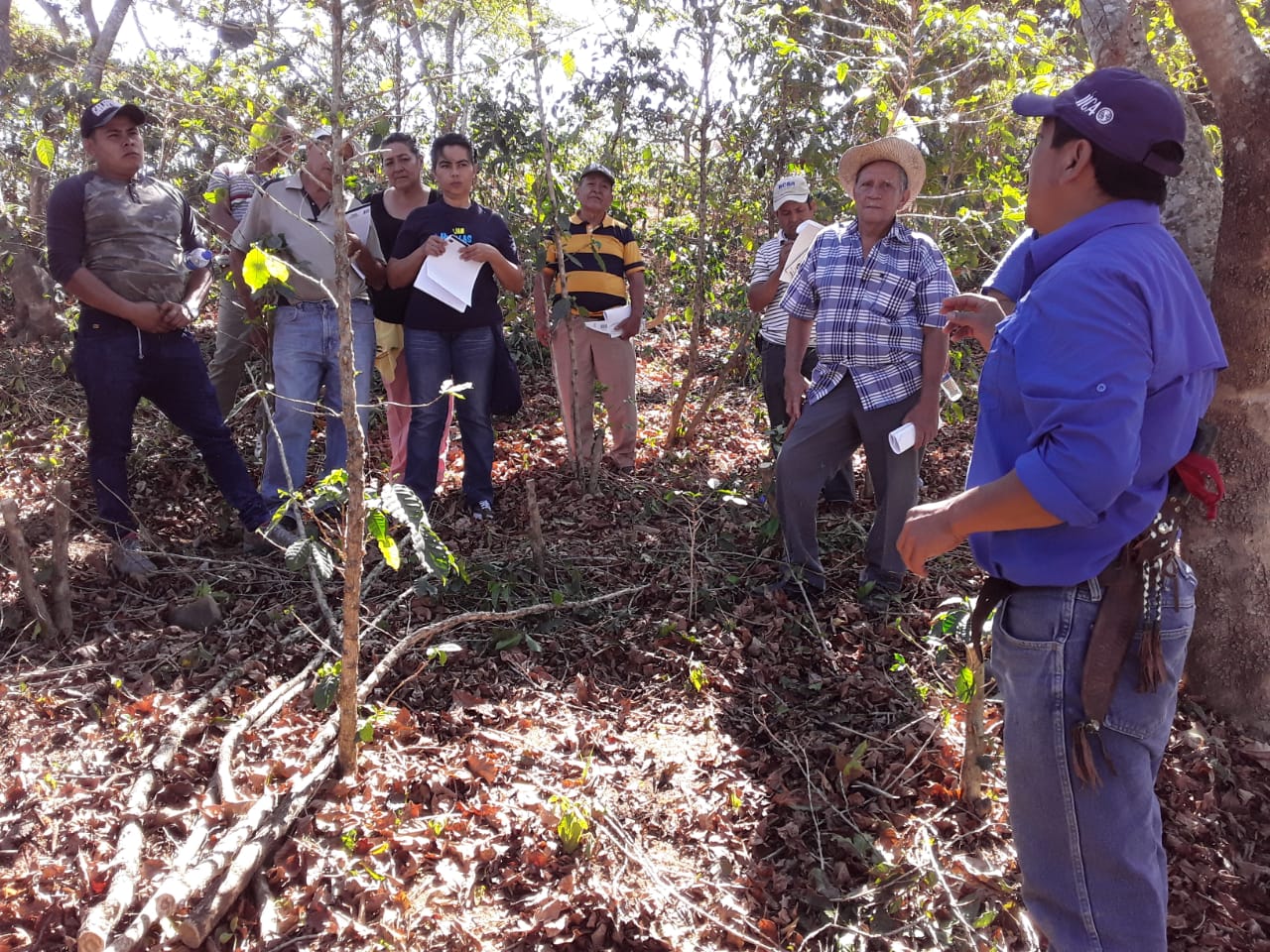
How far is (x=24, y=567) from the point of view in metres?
3.35

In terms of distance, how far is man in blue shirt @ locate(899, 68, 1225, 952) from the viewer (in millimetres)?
1496

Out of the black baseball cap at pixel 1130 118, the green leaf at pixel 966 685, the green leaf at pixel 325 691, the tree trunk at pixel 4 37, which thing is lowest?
the green leaf at pixel 966 685

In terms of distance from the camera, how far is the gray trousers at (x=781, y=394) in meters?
5.15

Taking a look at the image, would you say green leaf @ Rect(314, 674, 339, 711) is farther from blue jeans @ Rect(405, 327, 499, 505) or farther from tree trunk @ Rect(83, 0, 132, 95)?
tree trunk @ Rect(83, 0, 132, 95)

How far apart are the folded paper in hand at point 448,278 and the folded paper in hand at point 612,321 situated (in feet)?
3.56

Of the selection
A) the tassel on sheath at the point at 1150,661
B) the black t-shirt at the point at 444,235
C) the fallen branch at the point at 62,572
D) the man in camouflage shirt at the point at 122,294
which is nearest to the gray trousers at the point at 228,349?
the man in camouflage shirt at the point at 122,294

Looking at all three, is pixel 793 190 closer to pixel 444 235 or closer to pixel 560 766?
pixel 444 235

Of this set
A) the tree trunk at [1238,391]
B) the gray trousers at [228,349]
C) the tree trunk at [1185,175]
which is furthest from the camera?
the gray trousers at [228,349]

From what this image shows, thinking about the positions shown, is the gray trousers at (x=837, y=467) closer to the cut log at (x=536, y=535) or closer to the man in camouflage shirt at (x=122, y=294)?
the cut log at (x=536, y=535)

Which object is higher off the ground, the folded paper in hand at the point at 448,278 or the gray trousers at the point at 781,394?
the folded paper in hand at the point at 448,278

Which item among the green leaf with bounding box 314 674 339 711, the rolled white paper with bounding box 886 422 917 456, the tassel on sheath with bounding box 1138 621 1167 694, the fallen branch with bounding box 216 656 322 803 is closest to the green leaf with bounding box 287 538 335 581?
the green leaf with bounding box 314 674 339 711

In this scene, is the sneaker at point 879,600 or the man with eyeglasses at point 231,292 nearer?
the sneaker at point 879,600

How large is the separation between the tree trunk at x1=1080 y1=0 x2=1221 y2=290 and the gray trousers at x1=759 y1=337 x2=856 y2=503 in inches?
83.4

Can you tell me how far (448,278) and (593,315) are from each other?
115 centimetres
